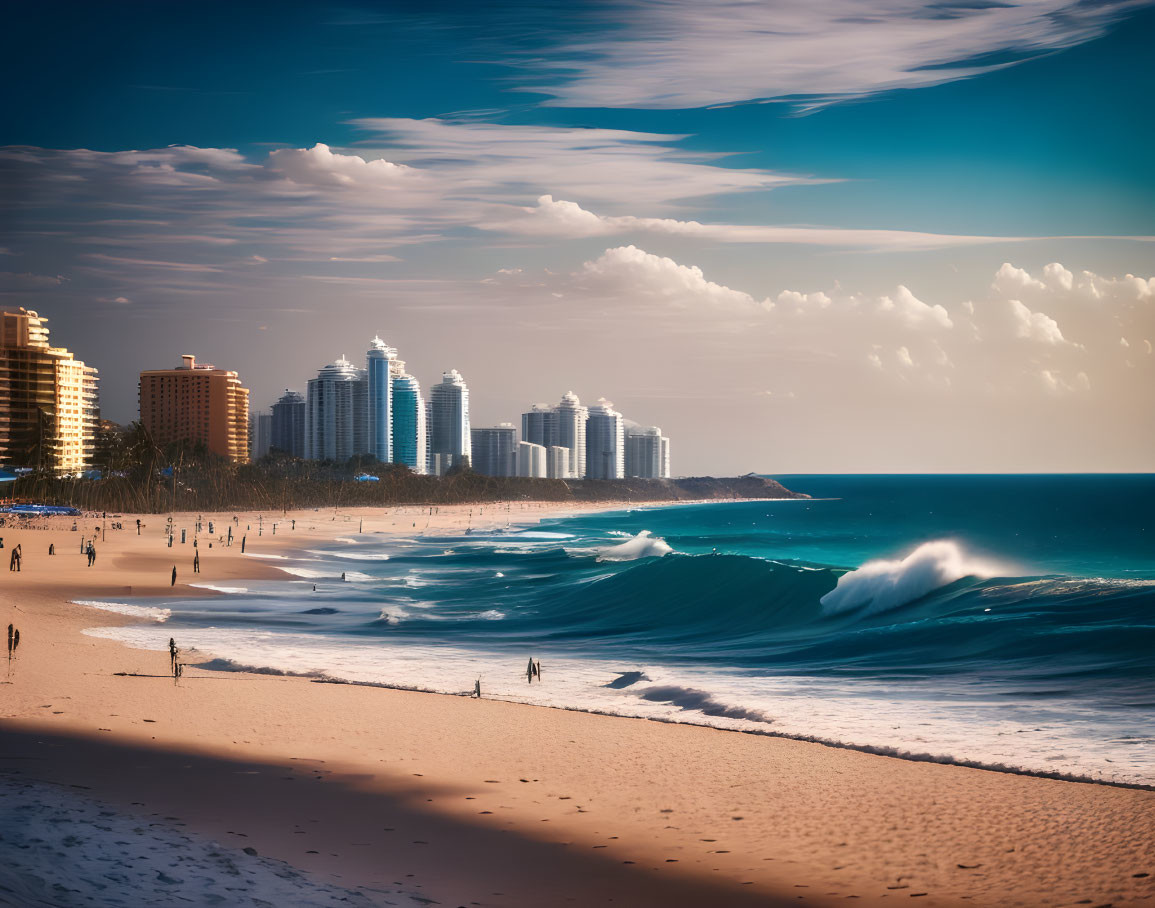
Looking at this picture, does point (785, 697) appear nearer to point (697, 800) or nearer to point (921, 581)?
point (697, 800)

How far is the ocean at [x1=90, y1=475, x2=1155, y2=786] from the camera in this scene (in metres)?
15.2

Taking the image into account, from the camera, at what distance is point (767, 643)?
1011 inches

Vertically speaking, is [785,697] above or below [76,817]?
below

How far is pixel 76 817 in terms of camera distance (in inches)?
343

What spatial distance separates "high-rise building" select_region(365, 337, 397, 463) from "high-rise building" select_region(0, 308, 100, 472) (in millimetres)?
57124

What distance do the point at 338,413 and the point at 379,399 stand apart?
8.75 metres

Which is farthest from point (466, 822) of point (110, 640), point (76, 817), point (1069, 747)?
point (110, 640)

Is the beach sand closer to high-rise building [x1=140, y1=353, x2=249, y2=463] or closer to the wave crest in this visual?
the wave crest

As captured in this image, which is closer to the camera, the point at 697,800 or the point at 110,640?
the point at 697,800

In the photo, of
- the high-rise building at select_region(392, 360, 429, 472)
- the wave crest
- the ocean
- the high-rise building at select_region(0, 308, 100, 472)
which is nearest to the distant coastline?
the high-rise building at select_region(0, 308, 100, 472)

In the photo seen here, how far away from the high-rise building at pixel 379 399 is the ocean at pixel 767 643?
477 ft

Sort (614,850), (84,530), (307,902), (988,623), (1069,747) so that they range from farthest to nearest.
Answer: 1. (84,530)
2. (988,623)
3. (1069,747)
4. (614,850)
5. (307,902)

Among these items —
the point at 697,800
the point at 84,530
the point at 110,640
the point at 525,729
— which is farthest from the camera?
the point at 84,530

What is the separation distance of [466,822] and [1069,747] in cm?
887
